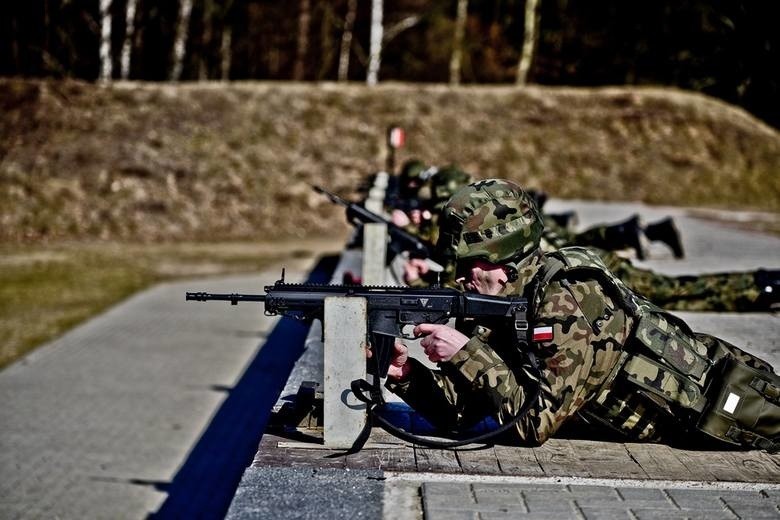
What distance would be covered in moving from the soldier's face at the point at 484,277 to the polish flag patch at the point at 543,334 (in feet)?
1.23

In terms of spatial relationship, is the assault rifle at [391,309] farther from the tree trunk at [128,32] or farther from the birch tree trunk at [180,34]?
the birch tree trunk at [180,34]

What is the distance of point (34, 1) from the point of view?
2795 cm

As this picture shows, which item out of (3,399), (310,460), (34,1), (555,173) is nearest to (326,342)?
(310,460)

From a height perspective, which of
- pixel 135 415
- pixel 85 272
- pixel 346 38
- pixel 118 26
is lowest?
pixel 85 272

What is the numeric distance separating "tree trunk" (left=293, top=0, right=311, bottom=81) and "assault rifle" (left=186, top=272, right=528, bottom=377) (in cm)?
3222

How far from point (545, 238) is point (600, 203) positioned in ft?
57.0

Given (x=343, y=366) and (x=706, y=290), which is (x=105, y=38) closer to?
(x=706, y=290)

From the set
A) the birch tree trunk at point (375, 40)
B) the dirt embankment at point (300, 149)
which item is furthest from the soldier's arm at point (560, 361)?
the birch tree trunk at point (375, 40)

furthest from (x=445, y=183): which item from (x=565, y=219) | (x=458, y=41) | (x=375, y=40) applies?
(x=458, y=41)

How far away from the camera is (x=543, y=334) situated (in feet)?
11.8

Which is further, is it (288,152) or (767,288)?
(288,152)

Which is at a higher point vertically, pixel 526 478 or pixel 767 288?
pixel 767 288

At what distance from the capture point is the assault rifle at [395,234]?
776 centimetres

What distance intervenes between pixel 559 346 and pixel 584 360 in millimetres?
139
